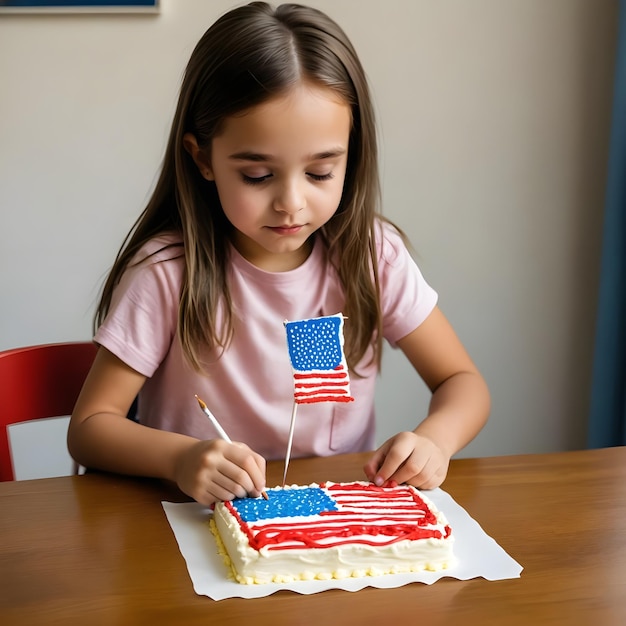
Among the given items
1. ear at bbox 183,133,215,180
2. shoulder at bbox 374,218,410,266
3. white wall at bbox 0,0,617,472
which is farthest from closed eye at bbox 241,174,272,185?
white wall at bbox 0,0,617,472

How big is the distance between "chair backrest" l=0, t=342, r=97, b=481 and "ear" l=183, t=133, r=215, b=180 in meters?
0.36

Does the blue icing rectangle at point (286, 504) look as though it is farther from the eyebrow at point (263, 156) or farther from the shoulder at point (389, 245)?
the shoulder at point (389, 245)

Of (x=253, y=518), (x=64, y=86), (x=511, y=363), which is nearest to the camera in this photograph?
(x=253, y=518)

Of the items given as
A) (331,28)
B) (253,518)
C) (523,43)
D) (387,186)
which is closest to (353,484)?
(253,518)

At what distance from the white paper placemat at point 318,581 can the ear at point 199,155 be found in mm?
512

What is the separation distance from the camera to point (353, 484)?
1.19 meters

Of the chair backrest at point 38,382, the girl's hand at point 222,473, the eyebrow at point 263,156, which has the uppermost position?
the eyebrow at point 263,156

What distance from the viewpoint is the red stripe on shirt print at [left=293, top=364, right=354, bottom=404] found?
1.24 meters

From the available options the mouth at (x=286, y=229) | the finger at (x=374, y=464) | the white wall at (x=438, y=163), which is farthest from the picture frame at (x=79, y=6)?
the finger at (x=374, y=464)

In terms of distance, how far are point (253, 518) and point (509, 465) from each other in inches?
16.9

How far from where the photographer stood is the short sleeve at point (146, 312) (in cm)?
142

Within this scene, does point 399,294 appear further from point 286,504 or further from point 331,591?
point 331,591

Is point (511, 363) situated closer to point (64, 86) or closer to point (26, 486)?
point (64, 86)

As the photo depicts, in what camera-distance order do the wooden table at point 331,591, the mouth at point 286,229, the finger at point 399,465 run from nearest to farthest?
the wooden table at point 331,591 < the finger at point 399,465 < the mouth at point 286,229
